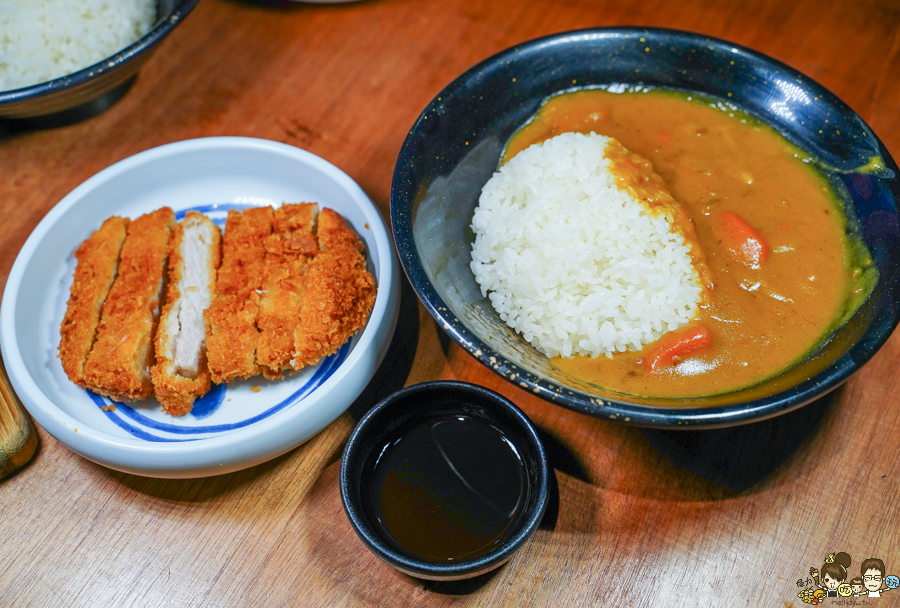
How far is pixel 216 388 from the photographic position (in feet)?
6.21

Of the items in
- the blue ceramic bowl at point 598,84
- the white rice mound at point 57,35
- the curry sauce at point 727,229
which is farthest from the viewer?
the white rice mound at point 57,35

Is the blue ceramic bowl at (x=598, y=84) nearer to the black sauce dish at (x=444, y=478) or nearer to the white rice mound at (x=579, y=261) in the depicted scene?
the white rice mound at (x=579, y=261)

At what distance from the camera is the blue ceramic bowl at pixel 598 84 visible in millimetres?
1416

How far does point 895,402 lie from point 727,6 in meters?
1.85

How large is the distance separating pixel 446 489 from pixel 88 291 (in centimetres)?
123

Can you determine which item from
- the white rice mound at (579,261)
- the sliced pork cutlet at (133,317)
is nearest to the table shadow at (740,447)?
the white rice mound at (579,261)

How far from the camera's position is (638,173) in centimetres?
196

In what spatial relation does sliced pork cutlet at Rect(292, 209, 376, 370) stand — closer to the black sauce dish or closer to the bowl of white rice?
the black sauce dish

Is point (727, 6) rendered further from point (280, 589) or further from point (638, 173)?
point (280, 589)

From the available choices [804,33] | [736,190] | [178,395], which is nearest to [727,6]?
[804,33]

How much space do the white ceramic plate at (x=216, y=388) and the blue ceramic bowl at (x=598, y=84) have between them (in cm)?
22

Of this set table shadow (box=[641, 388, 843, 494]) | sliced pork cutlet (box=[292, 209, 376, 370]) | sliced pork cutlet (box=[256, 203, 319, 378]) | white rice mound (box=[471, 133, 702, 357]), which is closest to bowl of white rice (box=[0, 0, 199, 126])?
sliced pork cutlet (box=[256, 203, 319, 378])

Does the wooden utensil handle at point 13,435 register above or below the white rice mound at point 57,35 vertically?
below

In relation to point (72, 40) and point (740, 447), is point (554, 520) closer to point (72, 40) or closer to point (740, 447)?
point (740, 447)
